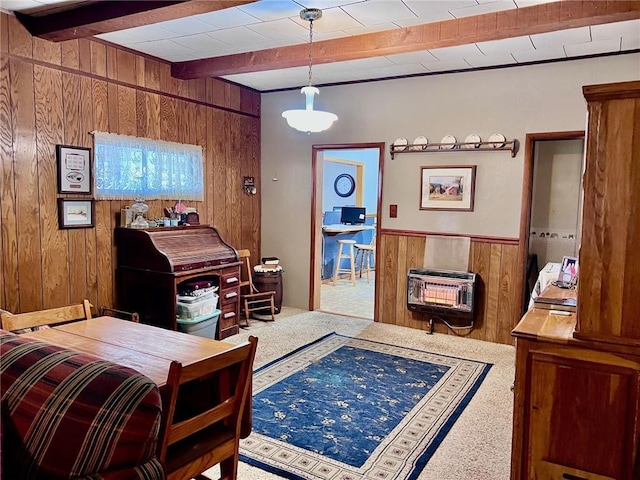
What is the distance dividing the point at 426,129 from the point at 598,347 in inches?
136

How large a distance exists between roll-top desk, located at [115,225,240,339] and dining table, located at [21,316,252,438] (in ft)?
5.49

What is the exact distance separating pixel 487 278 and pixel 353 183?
5270mm

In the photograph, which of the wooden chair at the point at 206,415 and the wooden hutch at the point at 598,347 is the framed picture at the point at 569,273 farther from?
the wooden chair at the point at 206,415

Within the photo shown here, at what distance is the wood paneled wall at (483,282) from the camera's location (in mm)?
4594

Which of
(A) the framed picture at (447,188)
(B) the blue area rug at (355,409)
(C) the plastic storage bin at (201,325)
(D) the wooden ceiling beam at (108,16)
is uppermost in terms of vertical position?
(D) the wooden ceiling beam at (108,16)

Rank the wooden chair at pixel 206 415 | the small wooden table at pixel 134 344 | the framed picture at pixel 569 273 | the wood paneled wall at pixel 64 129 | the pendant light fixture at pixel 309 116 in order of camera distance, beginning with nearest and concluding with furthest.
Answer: the wooden chair at pixel 206 415 < the small wooden table at pixel 134 344 < the framed picture at pixel 569 273 < the wood paneled wall at pixel 64 129 < the pendant light fixture at pixel 309 116

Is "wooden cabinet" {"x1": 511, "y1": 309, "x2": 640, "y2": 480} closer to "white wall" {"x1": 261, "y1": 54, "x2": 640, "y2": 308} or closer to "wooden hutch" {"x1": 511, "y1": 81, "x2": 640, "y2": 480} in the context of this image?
"wooden hutch" {"x1": 511, "y1": 81, "x2": 640, "y2": 480}

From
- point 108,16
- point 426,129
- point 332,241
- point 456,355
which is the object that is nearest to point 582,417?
point 456,355

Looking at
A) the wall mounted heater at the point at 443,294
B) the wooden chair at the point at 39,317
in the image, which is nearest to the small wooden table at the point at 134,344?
the wooden chair at the point at 39,317

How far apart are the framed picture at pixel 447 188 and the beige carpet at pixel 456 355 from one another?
4.42 feet

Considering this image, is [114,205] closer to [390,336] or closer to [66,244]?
[66,244]

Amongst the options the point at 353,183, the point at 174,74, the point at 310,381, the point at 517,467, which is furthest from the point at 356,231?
the point at 517,467

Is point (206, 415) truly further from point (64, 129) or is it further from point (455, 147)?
point (455, 147)

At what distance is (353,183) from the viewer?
Result: 31.7ft
